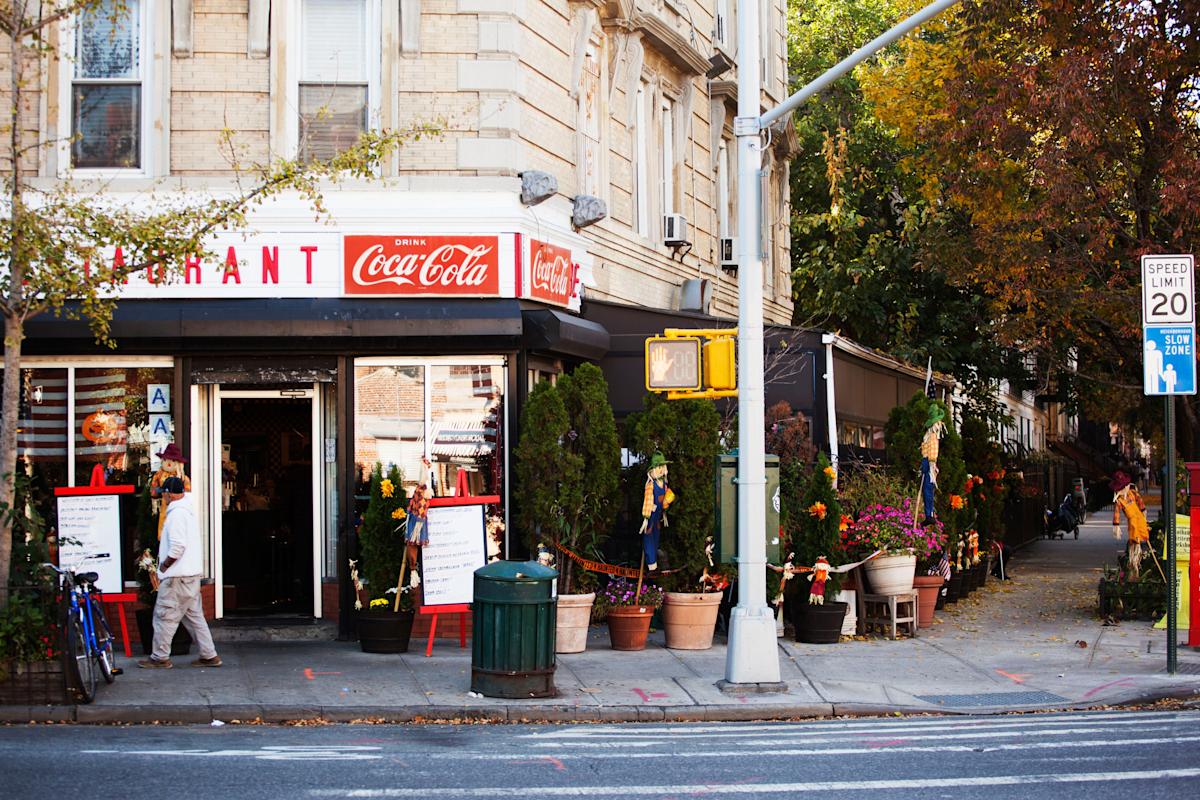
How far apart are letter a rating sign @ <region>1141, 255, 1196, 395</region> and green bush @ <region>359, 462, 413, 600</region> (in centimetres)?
715

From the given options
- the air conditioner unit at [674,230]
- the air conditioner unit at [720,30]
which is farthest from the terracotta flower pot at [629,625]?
the air conditioner unit at [720,30]

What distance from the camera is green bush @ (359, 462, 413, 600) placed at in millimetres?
14695

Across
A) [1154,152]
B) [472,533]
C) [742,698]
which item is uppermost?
[1154,152]

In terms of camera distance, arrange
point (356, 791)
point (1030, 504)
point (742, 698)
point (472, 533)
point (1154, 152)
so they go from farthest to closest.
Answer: point (1030, 504), point (1154, 152), point (472, 533), point (742, 698), point (356, 791)

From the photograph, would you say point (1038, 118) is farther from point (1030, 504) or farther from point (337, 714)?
point (1030, 504)

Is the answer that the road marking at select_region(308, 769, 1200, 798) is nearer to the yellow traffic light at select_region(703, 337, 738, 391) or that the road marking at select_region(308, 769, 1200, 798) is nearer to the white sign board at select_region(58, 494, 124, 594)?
the yellow traffic light at select_region(703, 337, 738, 391)

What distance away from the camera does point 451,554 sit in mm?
14547

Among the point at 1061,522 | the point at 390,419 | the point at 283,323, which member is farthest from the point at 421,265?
the point at 1061,522

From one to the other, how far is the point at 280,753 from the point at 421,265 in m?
7.05

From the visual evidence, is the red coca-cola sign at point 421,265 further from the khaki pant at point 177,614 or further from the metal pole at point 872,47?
the metal pole at point 872,47

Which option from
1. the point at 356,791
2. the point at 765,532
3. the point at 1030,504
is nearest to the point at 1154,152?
the point at 765,532

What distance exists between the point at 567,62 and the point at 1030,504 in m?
23.1

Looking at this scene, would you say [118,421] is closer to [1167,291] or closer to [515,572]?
[515,572]

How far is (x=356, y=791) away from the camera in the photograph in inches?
316
